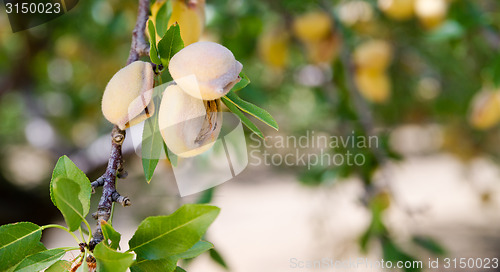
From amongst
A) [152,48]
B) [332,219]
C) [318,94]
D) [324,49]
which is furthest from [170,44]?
[332,219]

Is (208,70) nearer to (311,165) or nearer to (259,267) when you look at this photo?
(311,165)

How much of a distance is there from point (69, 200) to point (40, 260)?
6 centimetres

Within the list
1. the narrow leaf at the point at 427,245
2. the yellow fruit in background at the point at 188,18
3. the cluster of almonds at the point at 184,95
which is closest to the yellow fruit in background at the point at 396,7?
the narrow leaf at the point at 427,245

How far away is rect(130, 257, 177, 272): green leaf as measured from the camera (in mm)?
344

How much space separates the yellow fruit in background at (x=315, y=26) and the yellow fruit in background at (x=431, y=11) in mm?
221

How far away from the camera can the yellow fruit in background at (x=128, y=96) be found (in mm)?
362

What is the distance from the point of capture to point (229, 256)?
111 inches

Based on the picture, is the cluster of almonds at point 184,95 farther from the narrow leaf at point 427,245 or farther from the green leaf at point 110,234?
the narrow leaf at point 427,245

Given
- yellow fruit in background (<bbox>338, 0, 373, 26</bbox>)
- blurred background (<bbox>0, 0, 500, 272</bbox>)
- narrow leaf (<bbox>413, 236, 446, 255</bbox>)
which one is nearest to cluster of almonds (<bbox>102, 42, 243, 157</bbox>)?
blurred background (<bbox>0, 0, 500, 272</bbox>)

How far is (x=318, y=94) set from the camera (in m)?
1.33

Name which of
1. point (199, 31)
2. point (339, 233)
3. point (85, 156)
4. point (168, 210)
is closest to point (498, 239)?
point (339, 233)

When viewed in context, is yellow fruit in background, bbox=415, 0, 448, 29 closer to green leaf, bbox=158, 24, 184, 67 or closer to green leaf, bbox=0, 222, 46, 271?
green leaf, bbox=158, 24, 184, 67

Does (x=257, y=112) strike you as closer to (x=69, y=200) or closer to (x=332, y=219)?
(x=69, y=200)

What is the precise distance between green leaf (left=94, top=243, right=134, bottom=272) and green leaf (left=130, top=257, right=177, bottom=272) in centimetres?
4
